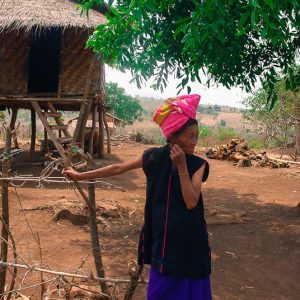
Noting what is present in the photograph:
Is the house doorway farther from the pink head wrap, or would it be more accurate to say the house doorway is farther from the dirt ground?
the pink head wrap

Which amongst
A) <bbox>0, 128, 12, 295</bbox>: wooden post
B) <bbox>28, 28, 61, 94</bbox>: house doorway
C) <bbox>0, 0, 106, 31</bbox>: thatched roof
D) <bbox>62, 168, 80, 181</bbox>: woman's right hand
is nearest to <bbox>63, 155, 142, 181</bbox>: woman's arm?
<bbox>62, 168, 80, 181</bbox>: woman's right hand

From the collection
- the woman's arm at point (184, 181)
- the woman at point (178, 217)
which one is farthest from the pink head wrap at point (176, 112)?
the woman's arm at point (184, 181)

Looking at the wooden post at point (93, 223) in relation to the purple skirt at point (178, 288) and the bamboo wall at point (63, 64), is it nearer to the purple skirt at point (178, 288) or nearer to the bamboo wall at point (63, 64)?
the purple skirt at point (178, 288)

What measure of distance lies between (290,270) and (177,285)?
2985 millimetres

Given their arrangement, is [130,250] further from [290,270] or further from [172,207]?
[172,207]

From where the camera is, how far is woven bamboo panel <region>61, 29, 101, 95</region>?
981 centimetres

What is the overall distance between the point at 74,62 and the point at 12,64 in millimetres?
1493

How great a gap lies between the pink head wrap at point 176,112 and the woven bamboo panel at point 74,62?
26.3 ft

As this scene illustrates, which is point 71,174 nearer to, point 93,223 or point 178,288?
point 93,223

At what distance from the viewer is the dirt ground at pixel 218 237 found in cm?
416

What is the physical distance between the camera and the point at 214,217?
6680mm

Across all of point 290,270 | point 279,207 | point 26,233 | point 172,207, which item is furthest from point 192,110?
point 279,207

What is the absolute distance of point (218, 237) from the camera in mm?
→ 5711

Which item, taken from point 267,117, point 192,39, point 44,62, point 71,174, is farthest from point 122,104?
point 71,174
